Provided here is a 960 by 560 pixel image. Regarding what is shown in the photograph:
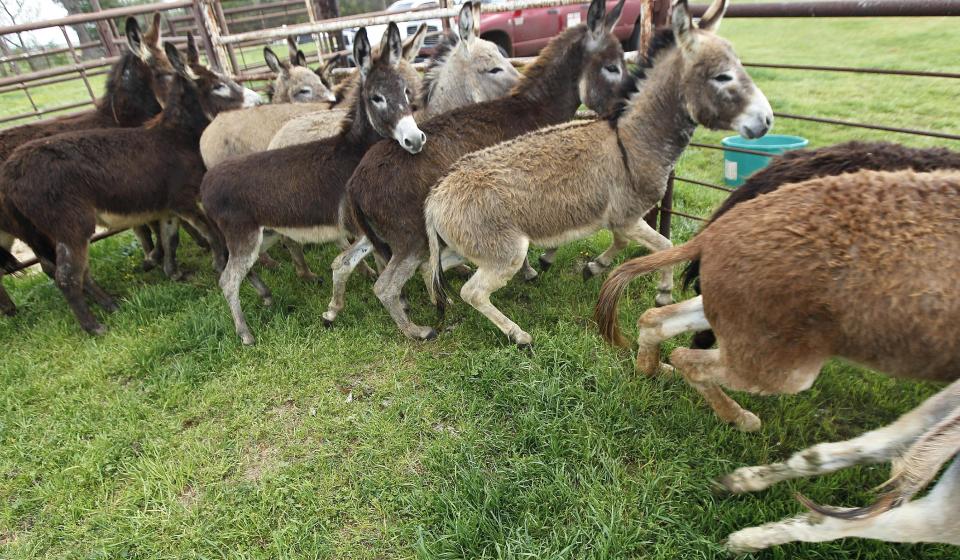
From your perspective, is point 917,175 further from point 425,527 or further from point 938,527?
point 425,527

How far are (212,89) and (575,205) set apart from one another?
4.14 meters

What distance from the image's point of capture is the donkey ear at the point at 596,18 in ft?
13.4

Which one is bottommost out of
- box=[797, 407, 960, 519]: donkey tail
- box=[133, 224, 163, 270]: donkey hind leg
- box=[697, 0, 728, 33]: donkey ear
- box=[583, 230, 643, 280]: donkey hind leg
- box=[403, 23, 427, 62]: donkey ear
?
box=[133, 224, 163, 270]: donkey hind leg

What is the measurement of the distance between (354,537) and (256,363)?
1.79 metres

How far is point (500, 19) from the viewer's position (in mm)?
10820

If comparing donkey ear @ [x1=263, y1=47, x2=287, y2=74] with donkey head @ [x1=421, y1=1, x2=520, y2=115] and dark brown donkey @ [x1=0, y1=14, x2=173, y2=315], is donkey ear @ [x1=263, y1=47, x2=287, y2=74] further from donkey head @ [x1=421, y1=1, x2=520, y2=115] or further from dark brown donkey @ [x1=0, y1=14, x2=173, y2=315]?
donkey head @ [x1=421, y1=1, x2=520, y2=115]

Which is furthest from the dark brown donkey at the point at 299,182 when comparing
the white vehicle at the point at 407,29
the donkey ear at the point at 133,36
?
the white vehicle at the point at 407,29

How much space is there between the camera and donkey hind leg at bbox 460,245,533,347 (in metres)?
3.45

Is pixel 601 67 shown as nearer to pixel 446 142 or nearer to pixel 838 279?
pixel 446 142

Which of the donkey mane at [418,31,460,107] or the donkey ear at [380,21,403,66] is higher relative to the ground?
the donkey ear at [380,21,403,66]

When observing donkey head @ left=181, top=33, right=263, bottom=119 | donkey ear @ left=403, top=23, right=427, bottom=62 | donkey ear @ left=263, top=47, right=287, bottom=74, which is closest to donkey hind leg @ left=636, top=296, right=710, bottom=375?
donkey ear @ left=403, top=23, right=427, bottom=62

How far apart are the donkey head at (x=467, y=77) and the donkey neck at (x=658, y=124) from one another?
1.92 m

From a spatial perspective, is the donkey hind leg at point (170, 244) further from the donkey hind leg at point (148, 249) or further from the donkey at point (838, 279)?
A: the donkey at point (838, 279)

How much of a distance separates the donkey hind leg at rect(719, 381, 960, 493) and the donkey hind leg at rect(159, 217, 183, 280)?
540 cm
